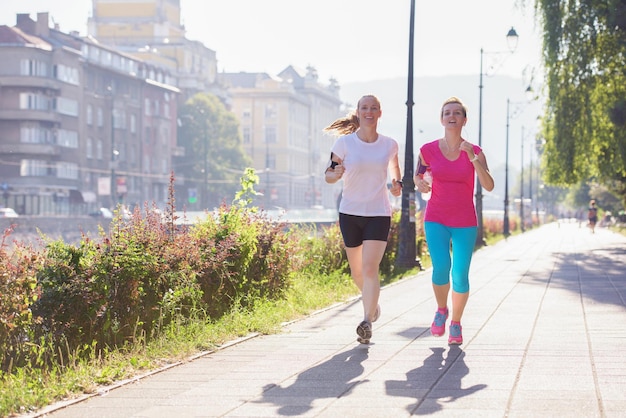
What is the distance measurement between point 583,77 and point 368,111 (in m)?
25.9

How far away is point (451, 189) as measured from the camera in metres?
8.99

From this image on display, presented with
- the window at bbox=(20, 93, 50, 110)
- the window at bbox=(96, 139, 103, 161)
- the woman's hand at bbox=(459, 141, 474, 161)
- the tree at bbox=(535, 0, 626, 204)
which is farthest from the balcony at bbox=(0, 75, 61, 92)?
the woman's hand at bbox=(459, 141, 474, 161)

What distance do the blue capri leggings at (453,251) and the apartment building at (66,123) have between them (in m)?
72.1

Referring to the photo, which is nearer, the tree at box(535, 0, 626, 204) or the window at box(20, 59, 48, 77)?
the tree at box(535, 0, 626, 204)

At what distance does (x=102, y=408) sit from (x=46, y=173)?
260ft

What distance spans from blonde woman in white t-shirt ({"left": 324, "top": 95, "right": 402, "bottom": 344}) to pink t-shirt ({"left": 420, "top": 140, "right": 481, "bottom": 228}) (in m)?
0.34

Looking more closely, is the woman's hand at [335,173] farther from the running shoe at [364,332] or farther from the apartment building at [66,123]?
the apartment building at [66,123]

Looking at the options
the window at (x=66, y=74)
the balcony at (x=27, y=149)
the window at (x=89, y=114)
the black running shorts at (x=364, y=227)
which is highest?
the window at (x=66, y=74)

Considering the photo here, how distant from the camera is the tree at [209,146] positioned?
112688mm

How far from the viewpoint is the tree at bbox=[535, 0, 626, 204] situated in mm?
33719

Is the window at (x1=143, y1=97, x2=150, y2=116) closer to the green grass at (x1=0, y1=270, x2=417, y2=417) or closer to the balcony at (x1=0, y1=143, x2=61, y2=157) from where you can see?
the balcony at (x1=0, y1=143, x2=61, y2=157)

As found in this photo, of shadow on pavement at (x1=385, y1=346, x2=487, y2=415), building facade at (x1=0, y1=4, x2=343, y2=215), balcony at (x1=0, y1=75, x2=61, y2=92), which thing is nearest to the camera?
shadow on pavement at (x1=385, y1=346, x2=487, y2=415)

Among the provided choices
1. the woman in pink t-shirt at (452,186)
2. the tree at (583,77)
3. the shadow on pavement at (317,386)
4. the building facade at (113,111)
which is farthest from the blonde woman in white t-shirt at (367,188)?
the building facade at (113,111)

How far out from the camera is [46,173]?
83625 millimetres
